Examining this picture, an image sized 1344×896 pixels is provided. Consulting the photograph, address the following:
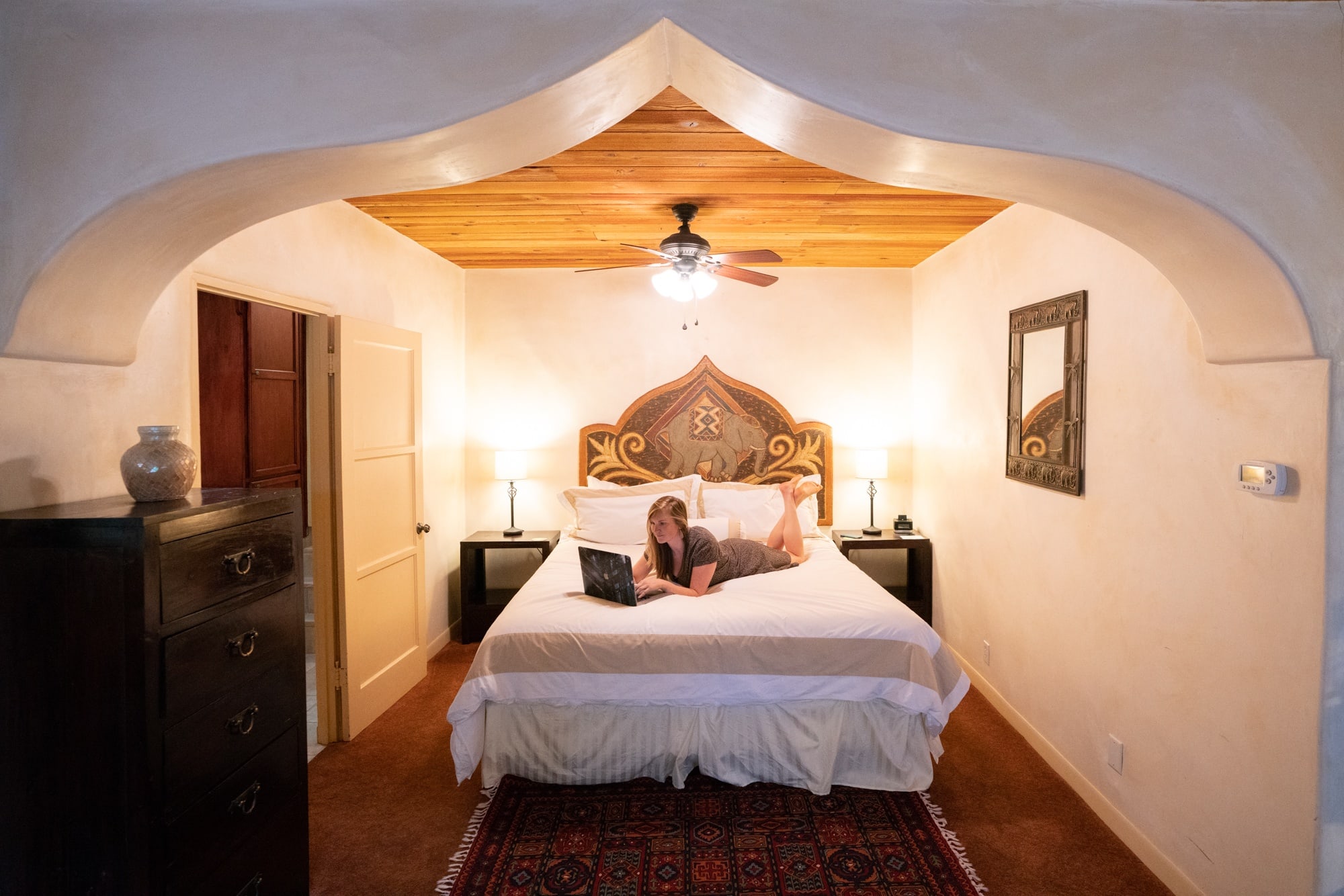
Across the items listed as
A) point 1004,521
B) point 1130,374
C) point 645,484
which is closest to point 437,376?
point 645,484

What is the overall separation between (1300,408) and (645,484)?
133 inches

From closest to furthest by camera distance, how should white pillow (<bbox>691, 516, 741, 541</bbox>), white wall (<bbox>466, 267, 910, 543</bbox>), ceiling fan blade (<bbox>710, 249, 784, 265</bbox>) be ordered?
ceiling fan blade (<bbox>710, 249, 784, 265</bbox>) < white pillow (<bbox>691, 516, 741, 541</bbox>) < white wall (<bbox>466, 267, 910, 543</bbox>)

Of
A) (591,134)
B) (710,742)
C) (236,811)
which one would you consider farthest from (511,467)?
(591,134)

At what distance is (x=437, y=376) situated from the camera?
4.38 meters

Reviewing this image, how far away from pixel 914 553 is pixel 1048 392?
1.77 meters

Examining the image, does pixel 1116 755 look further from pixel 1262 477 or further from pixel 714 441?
pixel 714 441

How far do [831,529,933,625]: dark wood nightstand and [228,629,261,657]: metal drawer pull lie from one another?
3391 millimetres

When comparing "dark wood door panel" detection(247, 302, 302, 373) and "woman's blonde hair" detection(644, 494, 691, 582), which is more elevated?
"dark wood door panel" detection(247, 302, 302, 373)

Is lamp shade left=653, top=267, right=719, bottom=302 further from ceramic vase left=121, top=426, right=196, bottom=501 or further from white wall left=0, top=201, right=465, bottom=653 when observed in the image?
ceramic vase left=121, top=426, right=196, bottom=501

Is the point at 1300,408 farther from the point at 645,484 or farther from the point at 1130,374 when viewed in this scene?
the point at 645,484

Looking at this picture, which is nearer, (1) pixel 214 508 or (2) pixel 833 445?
(1) pixel 214 508

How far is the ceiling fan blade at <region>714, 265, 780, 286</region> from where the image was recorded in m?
3.51

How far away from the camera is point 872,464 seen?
15.0ft

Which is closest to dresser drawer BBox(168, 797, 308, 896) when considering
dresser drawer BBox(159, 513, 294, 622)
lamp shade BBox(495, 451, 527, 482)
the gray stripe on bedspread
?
dresser drawer BBox(159, 513, 294, 622)
